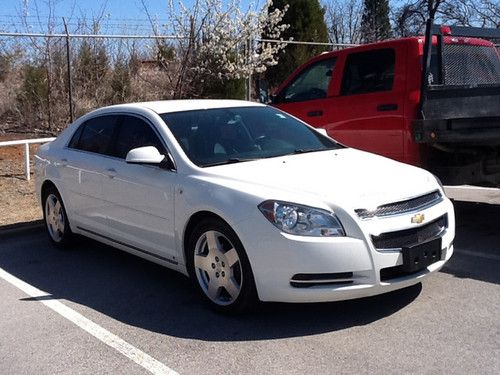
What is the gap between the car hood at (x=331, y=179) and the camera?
166 inches

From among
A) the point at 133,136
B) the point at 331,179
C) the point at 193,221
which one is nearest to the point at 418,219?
the point at 331,179

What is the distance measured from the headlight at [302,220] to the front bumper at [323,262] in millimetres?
44

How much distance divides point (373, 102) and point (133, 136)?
275cm

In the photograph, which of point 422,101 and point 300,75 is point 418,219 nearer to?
point 422,101

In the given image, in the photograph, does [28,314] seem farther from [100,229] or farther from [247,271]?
[247,271]

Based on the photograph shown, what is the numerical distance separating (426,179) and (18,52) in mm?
10682

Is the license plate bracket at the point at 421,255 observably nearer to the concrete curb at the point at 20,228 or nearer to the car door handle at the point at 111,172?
the car door handle at the point at 111,172

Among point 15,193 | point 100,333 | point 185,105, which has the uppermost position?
point 185,105

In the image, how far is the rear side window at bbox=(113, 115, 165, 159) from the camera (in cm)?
532

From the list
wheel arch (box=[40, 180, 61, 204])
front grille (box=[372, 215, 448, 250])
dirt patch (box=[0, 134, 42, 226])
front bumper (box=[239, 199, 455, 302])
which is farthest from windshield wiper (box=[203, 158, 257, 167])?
dirt patch (box=[0, 134, 42, 226])

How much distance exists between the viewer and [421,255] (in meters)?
4.26

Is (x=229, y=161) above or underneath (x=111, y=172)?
above

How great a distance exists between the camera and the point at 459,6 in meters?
29.1

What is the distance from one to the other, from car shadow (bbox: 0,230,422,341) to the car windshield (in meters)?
1.13
